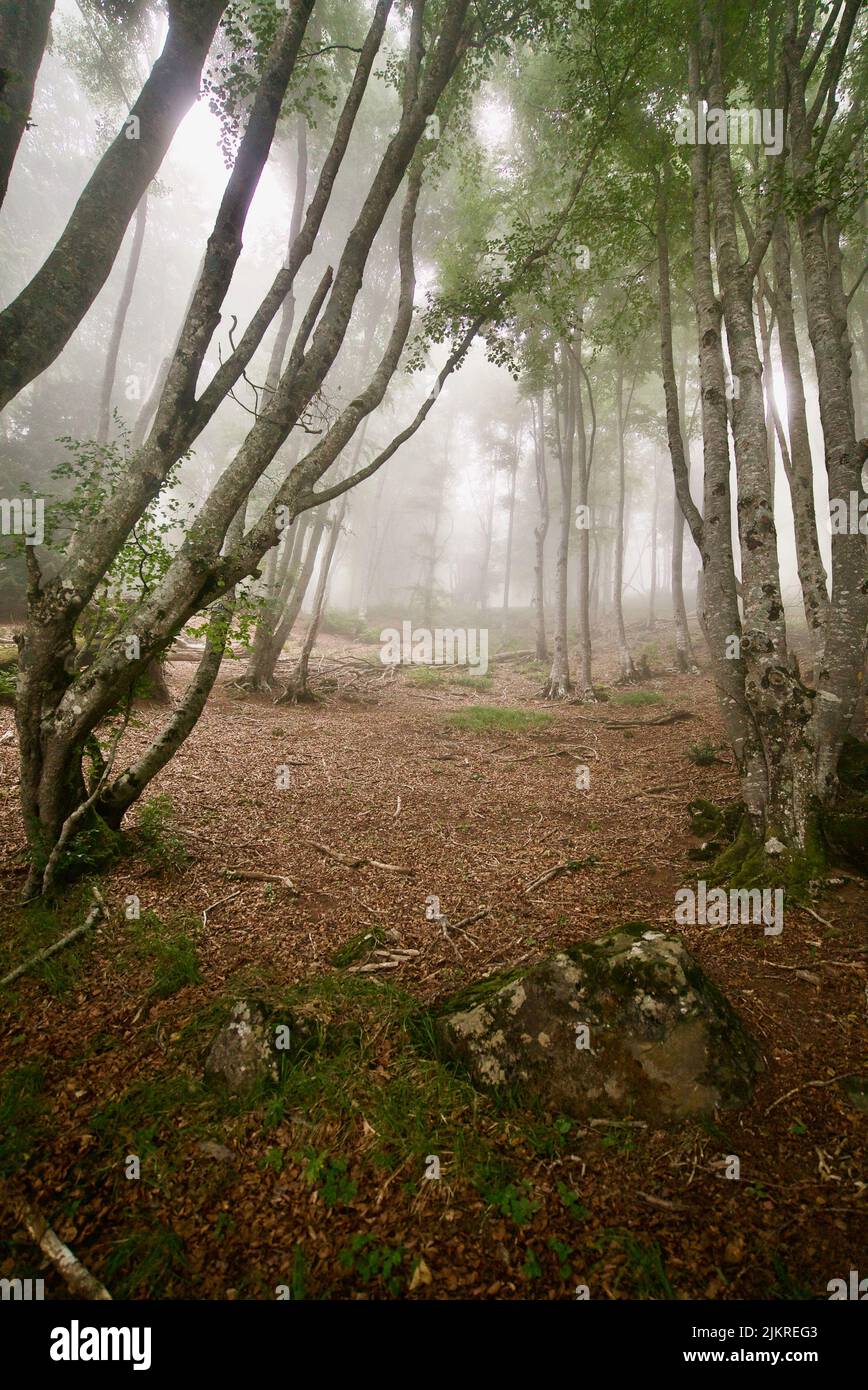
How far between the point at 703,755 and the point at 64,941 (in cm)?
821

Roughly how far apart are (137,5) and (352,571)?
3459 centimetres

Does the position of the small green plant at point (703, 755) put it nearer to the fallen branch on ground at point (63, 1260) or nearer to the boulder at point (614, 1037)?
the boulder at point (614, 1037)

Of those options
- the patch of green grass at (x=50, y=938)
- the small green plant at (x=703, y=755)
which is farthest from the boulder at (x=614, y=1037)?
the small green plant at (x=703, y=755)

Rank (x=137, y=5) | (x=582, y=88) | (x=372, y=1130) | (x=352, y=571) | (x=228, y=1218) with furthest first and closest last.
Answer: (x=352, y=571) → (x=137, y=5) → (x=582, y=88) → (x=372, y=1130) → (x=228, y=1218)

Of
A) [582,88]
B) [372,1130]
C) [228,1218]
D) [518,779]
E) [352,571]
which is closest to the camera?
[228,1218]

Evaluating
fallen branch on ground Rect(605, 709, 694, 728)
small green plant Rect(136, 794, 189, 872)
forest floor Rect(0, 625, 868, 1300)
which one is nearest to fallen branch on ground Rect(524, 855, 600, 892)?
forest floor Rect(0, 625, 868, 1300)

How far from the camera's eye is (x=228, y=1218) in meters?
2.44

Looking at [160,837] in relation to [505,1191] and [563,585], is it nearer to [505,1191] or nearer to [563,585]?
[505,1191]

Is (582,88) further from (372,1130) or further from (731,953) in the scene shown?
(372,1130)

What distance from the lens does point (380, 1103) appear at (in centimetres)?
292

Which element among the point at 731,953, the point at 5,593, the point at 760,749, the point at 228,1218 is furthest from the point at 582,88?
the point at 5,593

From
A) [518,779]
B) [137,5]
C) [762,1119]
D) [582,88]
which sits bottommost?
[762,1119]

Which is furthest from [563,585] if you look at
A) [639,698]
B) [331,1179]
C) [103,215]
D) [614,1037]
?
[331,1179]

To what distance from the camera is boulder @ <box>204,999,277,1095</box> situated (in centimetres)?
306
